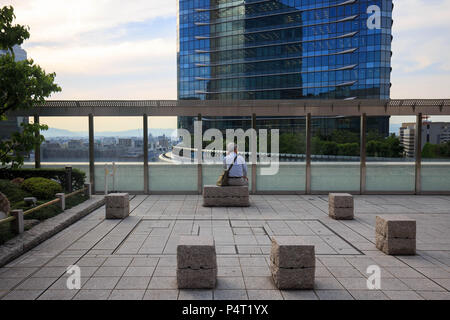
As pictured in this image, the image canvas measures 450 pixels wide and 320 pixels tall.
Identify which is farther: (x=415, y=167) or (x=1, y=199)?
(x=415, y=167)

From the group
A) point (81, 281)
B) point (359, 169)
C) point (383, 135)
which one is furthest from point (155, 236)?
point (383, 135)

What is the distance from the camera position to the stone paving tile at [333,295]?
513 cm

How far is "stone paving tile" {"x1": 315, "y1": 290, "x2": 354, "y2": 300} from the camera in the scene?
5133mm

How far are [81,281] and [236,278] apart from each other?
8.27 ft

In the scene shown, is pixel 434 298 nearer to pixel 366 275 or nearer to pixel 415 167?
pixel 366 275

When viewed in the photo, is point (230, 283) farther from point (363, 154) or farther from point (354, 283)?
point (363, 154)

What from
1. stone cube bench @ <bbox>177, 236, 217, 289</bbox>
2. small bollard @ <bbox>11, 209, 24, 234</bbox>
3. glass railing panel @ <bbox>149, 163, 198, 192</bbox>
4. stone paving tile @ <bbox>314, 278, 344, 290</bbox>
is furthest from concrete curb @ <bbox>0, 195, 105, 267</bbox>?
stone paving tile @ <bbox>314, 278, 344, 290</bbox>

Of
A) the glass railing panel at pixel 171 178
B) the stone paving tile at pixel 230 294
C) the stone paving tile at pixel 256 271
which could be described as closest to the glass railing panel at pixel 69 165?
the glass railing panel at pixel 171 178

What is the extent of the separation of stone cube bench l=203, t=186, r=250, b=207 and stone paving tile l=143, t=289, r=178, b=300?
663cm

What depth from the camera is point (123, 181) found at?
15.0 metres

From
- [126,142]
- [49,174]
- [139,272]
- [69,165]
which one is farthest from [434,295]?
[69,165]

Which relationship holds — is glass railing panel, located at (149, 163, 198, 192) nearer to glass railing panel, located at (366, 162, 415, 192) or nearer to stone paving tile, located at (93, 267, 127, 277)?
glass railing panel, located at (366, 162, 415, 192)
